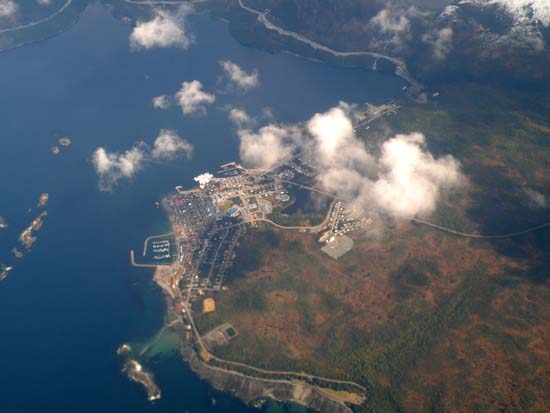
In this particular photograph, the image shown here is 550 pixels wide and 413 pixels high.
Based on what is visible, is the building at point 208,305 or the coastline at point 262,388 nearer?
the coastline at point 262,388

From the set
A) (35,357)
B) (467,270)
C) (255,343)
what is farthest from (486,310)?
(35,357)

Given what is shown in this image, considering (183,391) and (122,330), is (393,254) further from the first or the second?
(122,330)

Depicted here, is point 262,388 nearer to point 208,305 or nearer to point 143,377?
point 208,305

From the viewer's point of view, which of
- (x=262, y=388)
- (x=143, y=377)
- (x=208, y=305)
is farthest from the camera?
(x=208, y=305)

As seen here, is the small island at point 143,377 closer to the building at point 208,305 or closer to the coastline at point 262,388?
the coastline at point 262,388

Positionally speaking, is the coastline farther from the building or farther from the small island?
the building

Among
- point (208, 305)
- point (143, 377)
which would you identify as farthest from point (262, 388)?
point (143, 377)

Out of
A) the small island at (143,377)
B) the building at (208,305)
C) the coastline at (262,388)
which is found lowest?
the small island at (143,377)

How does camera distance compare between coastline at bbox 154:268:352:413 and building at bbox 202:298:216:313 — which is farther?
building at bbox 202:298:216:313

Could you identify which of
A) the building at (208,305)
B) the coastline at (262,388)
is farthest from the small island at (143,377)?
the building at (208,305)

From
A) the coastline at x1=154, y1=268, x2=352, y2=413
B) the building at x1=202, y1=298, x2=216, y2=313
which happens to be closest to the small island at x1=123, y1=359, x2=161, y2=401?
the coastline at x1=154, y1=268, x2=352, y2=413

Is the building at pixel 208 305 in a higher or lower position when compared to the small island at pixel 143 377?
higher
